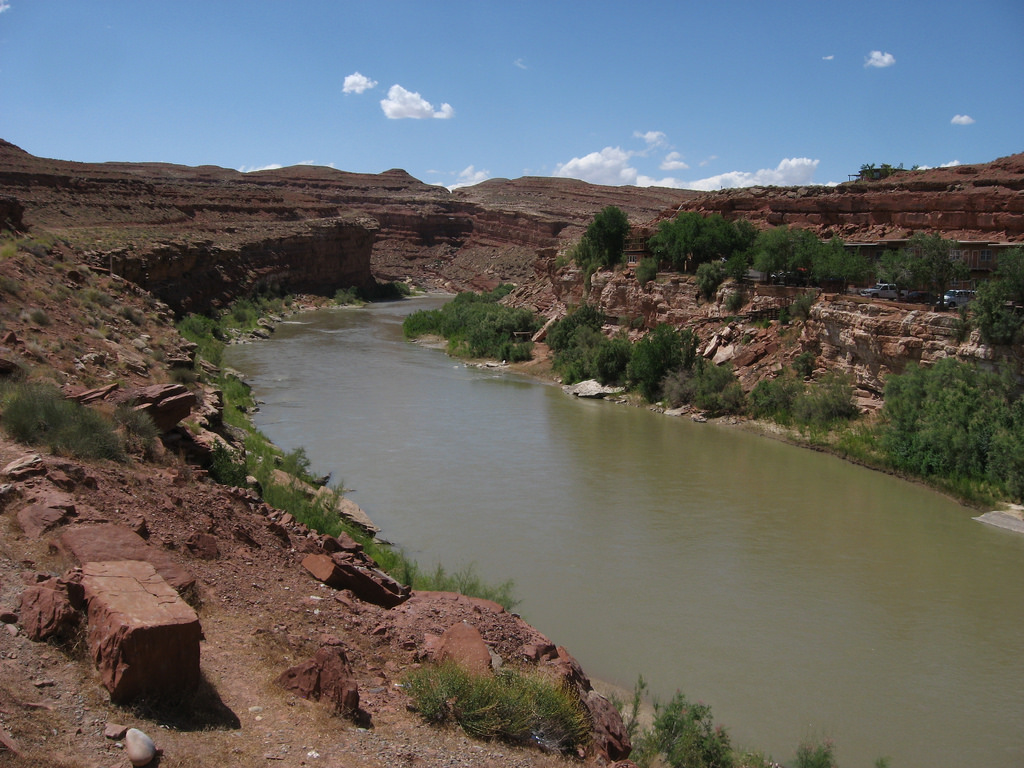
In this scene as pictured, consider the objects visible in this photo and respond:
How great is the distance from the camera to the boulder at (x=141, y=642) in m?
4.93

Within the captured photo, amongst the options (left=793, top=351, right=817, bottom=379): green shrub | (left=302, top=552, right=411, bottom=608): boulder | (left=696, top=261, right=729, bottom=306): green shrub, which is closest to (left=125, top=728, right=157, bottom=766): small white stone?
(left=302, top=552, right=411, bottom=608): boulder

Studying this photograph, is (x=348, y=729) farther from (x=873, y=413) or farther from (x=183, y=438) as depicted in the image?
(x=873, y=413)

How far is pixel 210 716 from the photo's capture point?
5152 mm

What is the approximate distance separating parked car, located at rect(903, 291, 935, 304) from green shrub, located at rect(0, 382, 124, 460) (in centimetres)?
2047

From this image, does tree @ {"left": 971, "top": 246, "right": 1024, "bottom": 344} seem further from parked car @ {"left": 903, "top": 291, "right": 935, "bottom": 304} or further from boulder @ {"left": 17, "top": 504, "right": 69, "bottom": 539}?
boulder @ {"left": 17, "top": 504, "right": 69, "bottom": 539}

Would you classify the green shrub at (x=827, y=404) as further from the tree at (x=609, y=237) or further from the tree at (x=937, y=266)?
the tree at (x=609, y=237)

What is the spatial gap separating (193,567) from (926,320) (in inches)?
731

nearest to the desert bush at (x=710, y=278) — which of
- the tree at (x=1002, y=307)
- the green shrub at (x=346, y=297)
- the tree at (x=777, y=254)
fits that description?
the tree at (x=777, y=254)

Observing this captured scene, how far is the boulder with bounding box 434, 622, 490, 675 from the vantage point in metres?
6.69

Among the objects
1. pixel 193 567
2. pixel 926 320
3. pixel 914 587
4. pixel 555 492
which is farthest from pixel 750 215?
pixel 193 567

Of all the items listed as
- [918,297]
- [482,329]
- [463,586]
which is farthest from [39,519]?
[482,329]

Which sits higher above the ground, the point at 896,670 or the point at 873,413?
the point at 873,413

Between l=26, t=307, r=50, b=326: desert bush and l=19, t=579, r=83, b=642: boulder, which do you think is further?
l=26, t=307, r=50, b=326: desert bush

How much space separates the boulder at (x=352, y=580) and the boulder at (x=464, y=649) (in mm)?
968
